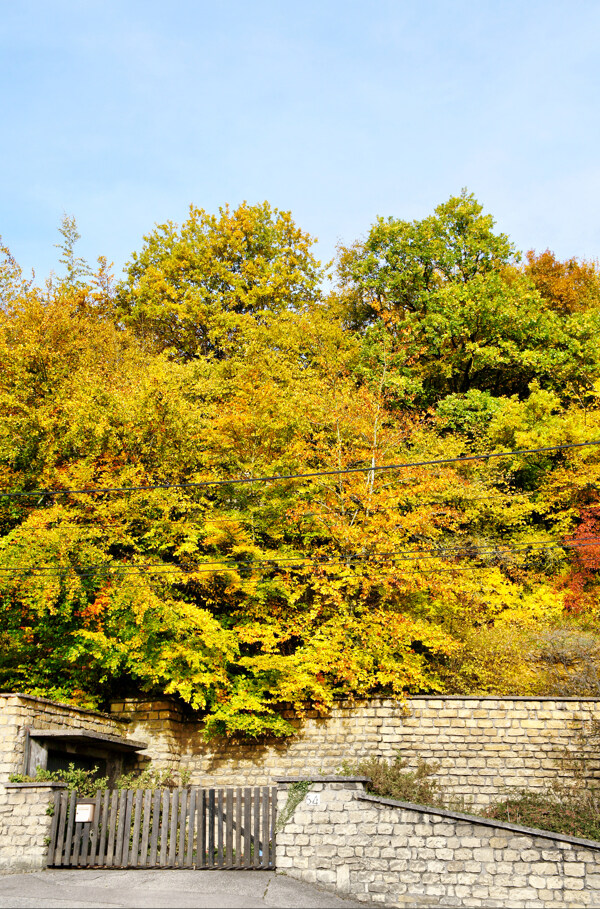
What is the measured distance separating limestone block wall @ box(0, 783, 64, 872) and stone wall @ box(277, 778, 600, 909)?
383cm

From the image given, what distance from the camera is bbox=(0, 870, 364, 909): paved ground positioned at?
809 cm

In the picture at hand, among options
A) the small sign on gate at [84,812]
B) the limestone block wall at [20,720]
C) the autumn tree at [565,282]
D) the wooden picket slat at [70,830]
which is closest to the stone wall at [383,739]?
the limestone block wall at [20,720]

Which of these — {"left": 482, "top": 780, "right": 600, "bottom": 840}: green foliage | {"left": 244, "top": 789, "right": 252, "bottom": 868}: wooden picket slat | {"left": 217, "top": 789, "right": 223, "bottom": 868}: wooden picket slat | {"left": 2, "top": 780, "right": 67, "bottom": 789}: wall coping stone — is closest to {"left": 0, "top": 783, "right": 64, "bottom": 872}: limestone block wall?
{"left": 2, "top": 780, "right": 67, "bottom": 789}: wall coping stone

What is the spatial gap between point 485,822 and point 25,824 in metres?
7.09

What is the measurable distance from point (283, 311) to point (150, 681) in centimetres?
1781

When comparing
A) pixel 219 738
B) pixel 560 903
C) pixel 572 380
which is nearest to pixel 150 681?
pixel 219 738

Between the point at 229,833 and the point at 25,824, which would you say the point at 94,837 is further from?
the point at 229,833

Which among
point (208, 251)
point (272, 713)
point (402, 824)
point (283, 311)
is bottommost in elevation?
point (402, 824)

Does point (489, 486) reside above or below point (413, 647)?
above

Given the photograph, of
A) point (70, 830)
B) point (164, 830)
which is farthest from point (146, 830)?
point (70, 830)

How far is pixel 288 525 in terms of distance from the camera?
16.6 metres

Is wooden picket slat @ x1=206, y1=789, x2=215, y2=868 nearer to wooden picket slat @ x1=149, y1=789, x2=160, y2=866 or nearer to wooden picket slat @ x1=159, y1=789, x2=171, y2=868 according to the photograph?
wooden picket slat @ x1=159, y1=789, x2=171, y2=868

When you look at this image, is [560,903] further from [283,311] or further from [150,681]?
[283,311]

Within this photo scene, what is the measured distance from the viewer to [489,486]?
19.4 metres
